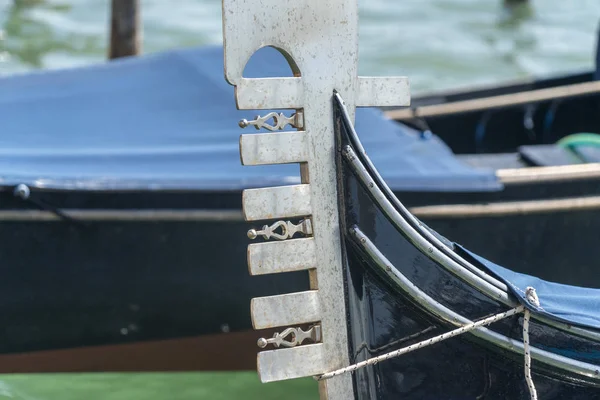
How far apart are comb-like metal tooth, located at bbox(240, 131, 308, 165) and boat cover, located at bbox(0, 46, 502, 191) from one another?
104 centimetres

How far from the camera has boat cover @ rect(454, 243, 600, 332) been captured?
5.91 feet

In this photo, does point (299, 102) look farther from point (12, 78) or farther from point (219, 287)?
point (12, 78)

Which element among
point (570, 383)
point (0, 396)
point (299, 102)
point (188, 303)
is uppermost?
point (299, 102)

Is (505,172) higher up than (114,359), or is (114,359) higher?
(505,172)

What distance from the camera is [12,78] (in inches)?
134

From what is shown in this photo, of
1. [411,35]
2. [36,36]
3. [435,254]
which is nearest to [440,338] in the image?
[435,254]

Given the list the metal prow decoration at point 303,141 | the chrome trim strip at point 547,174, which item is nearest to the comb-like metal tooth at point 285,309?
the metal prow decoration at point 303,141

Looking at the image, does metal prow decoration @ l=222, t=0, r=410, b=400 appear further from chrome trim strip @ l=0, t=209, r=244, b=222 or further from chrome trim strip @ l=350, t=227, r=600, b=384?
chrome trim strip @ l=0, t=209, r=244, b=222

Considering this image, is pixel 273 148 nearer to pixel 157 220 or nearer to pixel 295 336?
pixel 295 336

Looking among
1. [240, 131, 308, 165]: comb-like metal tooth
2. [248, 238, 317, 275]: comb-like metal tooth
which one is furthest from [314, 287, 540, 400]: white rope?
[240, 131, 308, 165]: comb-like metal tooth

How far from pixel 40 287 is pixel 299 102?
1.49 meters

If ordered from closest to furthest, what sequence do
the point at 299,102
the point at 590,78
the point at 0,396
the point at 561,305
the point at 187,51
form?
the point at 299,102 → the point at 561,305 → the point at 0,396 → the point at 187,51 → the point at 590,78

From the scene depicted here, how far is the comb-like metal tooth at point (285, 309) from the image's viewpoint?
1.76 meters

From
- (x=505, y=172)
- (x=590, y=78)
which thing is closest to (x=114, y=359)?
(x=505, y=172)
